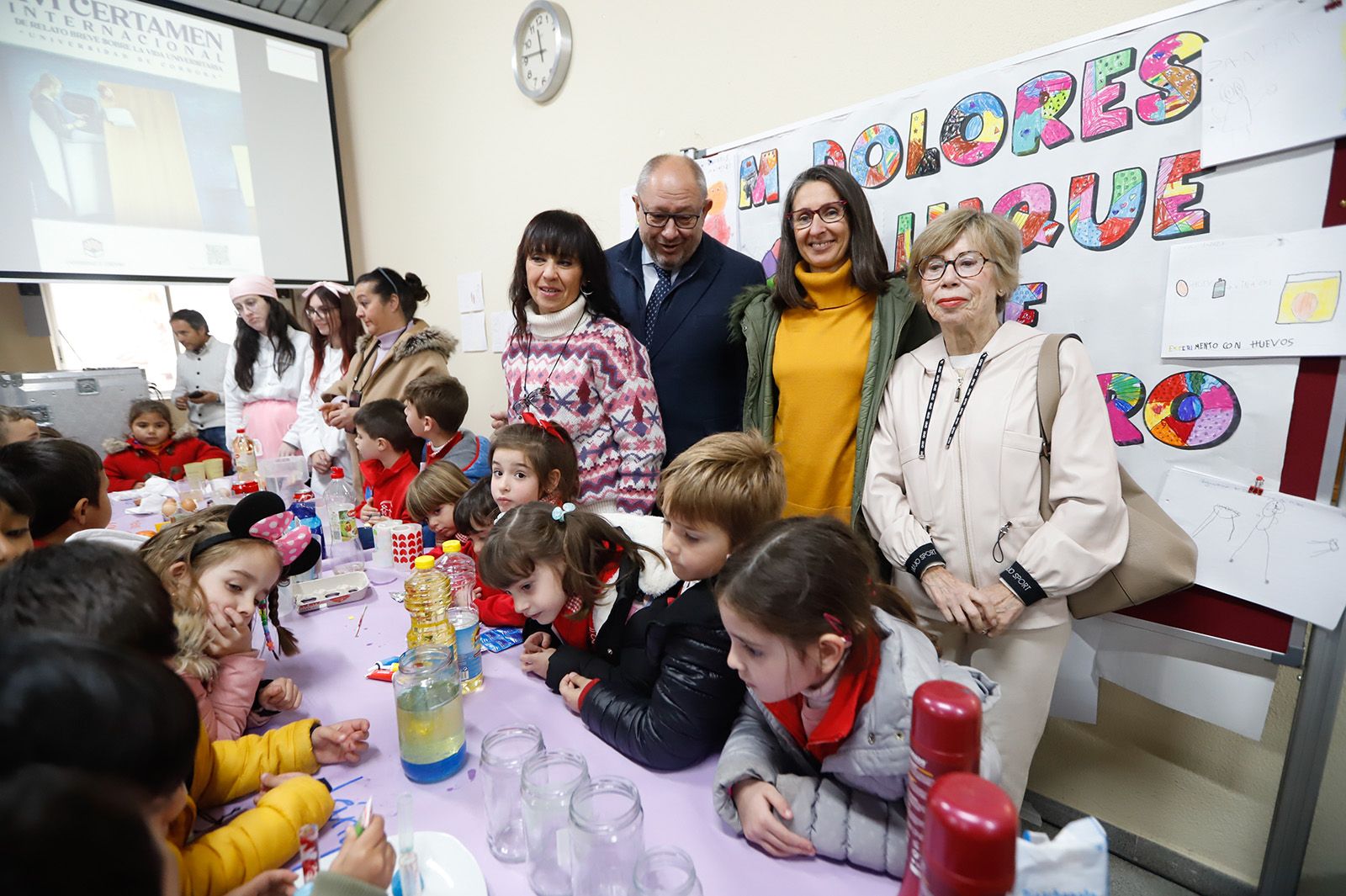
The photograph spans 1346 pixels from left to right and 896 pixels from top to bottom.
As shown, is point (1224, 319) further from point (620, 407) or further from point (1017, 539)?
point (620, 407)

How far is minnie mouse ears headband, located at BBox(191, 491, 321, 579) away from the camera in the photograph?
115 centimetres

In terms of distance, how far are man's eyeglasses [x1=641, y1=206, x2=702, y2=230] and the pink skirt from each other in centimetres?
257

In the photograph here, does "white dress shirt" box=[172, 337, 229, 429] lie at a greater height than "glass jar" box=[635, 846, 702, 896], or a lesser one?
greater

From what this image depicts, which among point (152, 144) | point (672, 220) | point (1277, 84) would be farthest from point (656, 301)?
point (152, 144)

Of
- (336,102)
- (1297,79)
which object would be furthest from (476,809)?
(336,102)

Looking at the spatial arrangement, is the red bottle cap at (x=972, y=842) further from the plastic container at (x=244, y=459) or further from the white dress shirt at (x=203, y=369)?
the white dress shirt at (x=203, y=369)

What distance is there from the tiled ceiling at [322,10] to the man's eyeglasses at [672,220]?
3849mm

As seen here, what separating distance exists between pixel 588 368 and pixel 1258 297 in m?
1.55

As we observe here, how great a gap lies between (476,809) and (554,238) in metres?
1.44

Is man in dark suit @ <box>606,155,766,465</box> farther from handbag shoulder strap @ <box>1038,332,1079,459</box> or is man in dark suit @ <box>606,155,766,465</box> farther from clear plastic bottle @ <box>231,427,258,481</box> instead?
clear plastic bottle @ <box>231,427,258,481</box>

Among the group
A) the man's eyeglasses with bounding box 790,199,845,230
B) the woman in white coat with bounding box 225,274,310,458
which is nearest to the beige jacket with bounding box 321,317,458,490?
the woman in white coat with bounding box 225,274,310,458

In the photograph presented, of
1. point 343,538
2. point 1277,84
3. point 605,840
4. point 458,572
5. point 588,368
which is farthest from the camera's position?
point 343,538

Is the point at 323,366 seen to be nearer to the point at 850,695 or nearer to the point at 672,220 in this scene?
the point at 672,220

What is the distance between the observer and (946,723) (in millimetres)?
502
